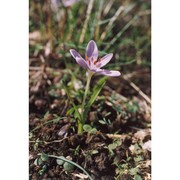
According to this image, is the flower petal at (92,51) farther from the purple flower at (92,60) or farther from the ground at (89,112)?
the ground at (89,112)

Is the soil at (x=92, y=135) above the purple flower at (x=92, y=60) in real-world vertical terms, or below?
below

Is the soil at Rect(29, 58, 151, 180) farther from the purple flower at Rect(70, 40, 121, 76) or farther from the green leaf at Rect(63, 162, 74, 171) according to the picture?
the purple flower at Rect(70, 40, 121, 76)

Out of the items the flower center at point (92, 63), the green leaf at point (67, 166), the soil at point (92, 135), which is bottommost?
the green leaf at point (67, 166)

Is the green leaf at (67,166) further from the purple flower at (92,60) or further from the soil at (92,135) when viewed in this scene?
the purple flower at (92,60)

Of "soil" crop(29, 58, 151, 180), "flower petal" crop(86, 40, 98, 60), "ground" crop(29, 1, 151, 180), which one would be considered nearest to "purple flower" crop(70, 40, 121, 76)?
"flower petal" crop(86, 40, 98, 60)

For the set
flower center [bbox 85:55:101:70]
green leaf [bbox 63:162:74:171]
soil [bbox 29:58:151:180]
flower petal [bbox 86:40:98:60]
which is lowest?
green leaf [bbox 63:162:74:171]

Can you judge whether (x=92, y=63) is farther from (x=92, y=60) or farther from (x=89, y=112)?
(x=89, y=112)

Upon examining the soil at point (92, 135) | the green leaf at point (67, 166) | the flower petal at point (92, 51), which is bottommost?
the green leaf at point (67, 166)

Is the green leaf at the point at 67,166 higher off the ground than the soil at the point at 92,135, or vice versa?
the soil at the point at 92,135

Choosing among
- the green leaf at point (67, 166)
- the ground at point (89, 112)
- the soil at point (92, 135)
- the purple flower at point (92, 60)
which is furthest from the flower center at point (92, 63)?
the green leaf at point (67, 166)

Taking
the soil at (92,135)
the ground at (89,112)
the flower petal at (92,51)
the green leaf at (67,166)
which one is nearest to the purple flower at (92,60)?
the flower petal at (92,51)

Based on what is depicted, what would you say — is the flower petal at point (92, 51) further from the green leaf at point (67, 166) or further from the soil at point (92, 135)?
the green leaf at point (67, 166)
